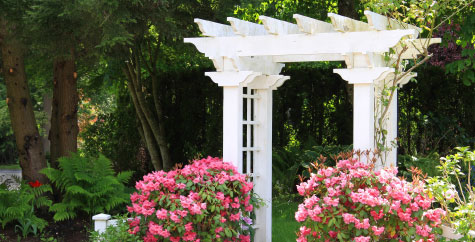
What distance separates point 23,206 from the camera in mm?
6746

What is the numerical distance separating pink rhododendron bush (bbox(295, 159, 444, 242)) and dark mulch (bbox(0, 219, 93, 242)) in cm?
299

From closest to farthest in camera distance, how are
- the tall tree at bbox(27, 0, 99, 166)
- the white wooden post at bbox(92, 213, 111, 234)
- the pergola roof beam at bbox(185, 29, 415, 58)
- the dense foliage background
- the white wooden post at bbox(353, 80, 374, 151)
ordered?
the pergola roof beam at bbox(185, 29, 415, 58) → the white wooden post at bbox(353, 80, 374, 151) → the white wooden post at bbox(92, 213, 111, 234) → the tall tree at bbox(27, 0, 99, 166) → the dense foliage background

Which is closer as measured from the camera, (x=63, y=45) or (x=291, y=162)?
(x=63, y=45)

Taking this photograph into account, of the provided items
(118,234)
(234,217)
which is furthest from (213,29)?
(118,234)

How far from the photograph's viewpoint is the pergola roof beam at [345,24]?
4913mm

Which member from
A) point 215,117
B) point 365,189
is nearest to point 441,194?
point 365,189

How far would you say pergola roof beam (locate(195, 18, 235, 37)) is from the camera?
5.47 meters

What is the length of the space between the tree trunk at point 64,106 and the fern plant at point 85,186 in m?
1.04

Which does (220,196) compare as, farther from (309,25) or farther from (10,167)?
(10,167)

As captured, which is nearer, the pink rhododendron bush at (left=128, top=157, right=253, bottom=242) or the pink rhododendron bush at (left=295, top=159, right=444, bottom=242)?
the pink rhododendron bush at (left=295, top=159, right=444, bottom=242)

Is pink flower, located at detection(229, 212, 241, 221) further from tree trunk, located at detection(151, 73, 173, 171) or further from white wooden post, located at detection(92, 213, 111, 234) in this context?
tree trunk, located at detection(151, 73, 173, 171)

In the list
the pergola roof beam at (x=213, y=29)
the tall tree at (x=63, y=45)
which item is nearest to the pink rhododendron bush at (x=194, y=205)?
the pergola roof beam at (x=213, y=29)

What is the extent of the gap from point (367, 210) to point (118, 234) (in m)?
2.29

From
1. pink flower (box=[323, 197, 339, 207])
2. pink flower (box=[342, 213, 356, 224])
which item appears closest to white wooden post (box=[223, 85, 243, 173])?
pink flower (box=[323, 197, 339, 207])
